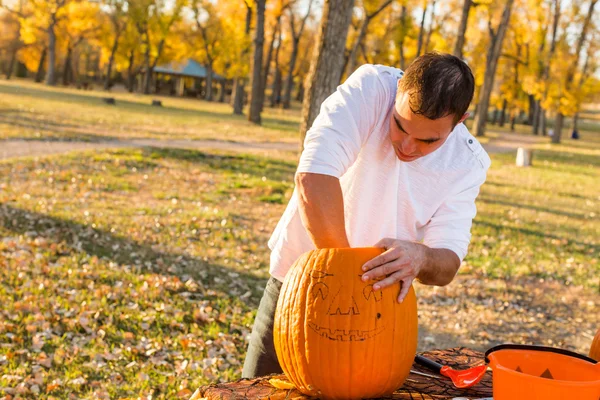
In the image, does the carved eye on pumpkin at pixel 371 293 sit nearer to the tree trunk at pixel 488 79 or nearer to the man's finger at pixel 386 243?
the man's finger at pixel 386 243

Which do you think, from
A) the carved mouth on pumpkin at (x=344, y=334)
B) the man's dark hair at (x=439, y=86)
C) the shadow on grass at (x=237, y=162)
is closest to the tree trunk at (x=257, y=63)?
the shadow on grass at (x=237, y=162)

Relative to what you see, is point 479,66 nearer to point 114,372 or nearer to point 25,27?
point 25,27

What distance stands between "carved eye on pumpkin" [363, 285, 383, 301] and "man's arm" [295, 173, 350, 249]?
8.5 inches

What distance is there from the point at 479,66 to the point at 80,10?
36.5 metres

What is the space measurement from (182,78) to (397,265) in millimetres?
79967

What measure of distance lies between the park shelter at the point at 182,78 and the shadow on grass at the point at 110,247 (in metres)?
67.0

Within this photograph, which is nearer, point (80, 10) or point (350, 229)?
point (350, 229)

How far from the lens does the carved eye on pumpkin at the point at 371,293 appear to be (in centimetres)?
222

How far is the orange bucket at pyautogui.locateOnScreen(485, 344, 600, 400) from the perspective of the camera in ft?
5.97

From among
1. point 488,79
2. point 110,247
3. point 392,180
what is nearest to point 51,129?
point 110,247

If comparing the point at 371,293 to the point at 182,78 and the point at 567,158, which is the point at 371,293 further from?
the point at 182,78

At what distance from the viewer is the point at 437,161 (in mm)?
2701

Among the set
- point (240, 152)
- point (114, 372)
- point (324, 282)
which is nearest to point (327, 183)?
point (324, 282)

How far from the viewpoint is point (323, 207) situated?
2.32m
